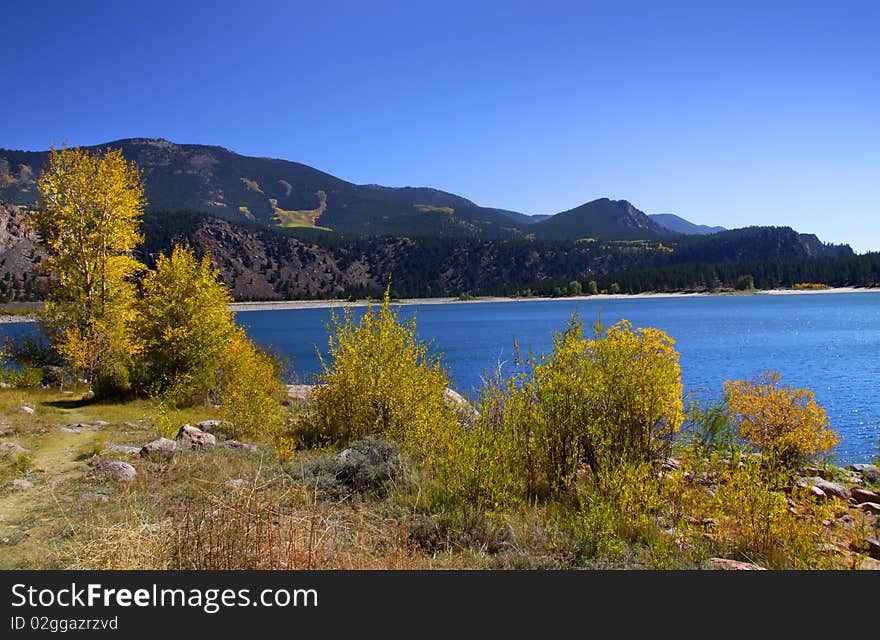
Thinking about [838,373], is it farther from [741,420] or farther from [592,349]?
[592,349]

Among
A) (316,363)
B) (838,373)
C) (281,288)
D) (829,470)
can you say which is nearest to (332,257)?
(281,288)

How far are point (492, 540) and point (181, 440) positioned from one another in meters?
7.49

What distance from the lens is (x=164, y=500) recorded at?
8.01 m

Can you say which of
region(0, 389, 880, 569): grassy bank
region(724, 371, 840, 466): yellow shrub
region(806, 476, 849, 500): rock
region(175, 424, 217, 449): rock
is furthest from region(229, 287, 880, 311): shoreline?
region(0, 389, 880, 569): grassy bank

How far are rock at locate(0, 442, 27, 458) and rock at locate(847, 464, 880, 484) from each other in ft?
57.0

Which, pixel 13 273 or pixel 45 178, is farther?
pixel 13 273

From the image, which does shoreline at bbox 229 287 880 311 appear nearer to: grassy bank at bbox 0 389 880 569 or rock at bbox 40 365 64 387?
rock at bbox 40 365 64 387

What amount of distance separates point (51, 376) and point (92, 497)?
17187 millimetres

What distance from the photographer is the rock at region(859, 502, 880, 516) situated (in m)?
9.52

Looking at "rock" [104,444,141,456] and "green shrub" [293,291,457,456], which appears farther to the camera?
"rock" [104,444,141,456]

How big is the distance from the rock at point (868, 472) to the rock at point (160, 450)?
47.0ft

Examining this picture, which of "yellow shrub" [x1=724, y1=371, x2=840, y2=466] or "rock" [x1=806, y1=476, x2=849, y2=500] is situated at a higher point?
Answer: "yellow shrub" [x1=724, y1=371, x2=840, y2=466]

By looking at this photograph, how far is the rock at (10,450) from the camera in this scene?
35.9ft

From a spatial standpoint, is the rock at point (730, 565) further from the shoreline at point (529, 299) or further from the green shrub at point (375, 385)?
the shoreline at point (529, 299)
